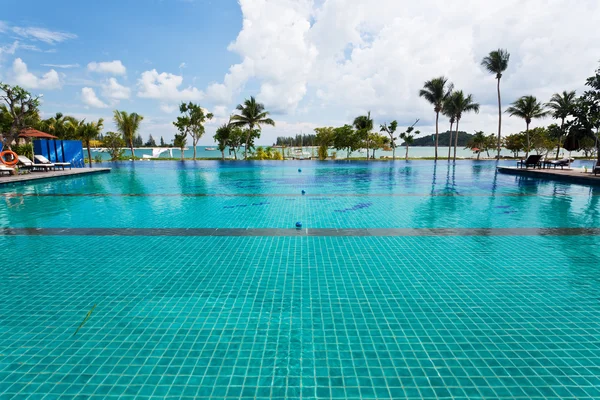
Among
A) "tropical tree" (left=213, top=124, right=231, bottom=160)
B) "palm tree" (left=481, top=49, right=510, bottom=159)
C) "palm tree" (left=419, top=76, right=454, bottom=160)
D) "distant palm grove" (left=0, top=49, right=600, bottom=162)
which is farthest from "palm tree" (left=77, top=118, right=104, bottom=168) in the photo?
"palm tree" (left=481, top=49, right=510, bottom=159)

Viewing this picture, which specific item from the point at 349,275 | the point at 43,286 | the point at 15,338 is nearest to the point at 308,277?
the point at 349,275

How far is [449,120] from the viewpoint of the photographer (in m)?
34.8

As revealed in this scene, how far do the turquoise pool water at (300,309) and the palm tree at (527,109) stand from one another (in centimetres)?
3158

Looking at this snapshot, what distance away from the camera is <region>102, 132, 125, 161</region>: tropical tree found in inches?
1252

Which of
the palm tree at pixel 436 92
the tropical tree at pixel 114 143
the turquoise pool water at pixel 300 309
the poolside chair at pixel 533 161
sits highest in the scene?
the palm tree at pixel 436 92

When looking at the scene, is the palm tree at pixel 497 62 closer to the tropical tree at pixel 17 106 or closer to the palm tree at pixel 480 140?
the palm tree at pixel 480 140

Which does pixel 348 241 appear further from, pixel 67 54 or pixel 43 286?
pixel 67 54

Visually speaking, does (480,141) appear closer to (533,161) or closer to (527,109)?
(527,109)

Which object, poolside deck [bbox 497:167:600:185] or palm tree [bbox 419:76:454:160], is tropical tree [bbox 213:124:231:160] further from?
poolside deck [bbox 497:167:600:185]

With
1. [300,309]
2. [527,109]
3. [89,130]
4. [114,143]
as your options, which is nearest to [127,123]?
[114,143]

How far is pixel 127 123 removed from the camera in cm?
3262

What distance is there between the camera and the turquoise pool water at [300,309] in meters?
2.36

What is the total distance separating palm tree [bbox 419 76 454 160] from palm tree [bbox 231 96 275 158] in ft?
56.2

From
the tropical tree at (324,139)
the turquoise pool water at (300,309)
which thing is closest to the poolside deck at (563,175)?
the turquoise pool water at (300,309)
